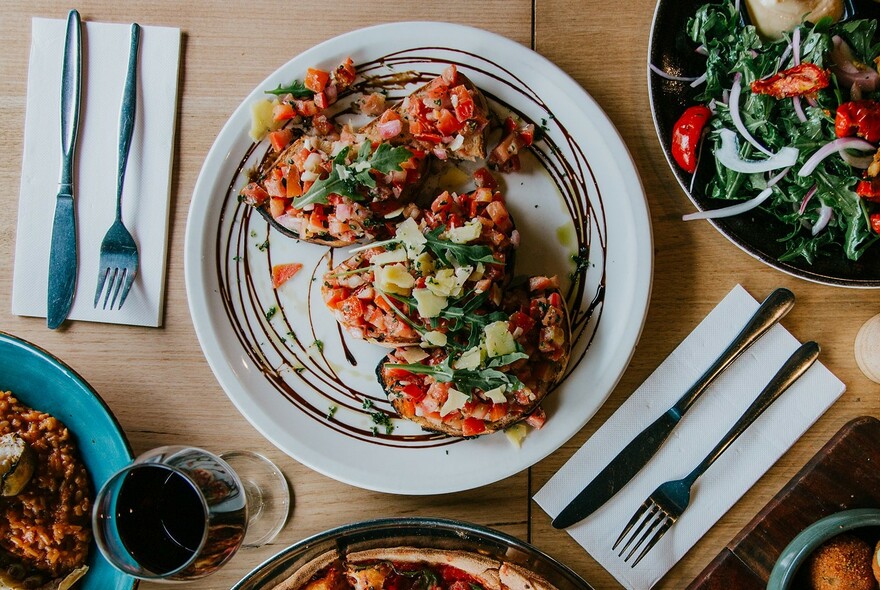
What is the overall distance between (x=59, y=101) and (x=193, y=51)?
0.71 m

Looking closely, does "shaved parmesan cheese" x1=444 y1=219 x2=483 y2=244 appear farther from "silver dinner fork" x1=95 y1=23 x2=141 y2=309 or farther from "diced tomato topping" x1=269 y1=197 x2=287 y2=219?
"silver dinner fork" x1=95 y1=23 x2=141 y2=309

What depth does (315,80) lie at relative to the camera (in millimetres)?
3312

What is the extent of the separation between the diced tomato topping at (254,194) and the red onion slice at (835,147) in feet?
7.94

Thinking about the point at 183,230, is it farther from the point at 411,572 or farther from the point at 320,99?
the point at 411,572

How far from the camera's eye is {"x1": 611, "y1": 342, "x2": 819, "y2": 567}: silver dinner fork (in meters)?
3.26

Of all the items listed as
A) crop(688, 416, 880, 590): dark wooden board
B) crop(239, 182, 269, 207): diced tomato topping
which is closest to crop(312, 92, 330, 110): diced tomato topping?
crop(239, 182, 269, 207): diced tomato topping

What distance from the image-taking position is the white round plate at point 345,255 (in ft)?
10.7

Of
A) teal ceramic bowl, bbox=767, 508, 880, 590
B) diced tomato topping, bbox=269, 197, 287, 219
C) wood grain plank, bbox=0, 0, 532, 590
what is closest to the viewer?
teal ceramic bowl, bbox=767, 508, 880, 590

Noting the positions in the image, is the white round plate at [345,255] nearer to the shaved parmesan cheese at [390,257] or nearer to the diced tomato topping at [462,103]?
the diced tomato topping at [462,103]

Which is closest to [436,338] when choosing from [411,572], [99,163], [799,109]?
[411,572]

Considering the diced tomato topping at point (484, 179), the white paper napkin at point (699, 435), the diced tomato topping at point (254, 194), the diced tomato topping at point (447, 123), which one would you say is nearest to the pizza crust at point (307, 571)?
the white paper napkin at point (699, 435)

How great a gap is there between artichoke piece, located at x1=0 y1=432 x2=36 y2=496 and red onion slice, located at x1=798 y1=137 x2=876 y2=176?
3.57 m

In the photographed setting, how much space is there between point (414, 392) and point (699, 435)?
4.49 feet

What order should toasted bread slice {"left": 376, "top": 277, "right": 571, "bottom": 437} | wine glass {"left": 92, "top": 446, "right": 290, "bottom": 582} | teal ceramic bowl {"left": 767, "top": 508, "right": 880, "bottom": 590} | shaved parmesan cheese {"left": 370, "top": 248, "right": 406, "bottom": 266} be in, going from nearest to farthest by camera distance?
1. wine glass {"left": 92, "top": 446, "right": 290, "bottom": 582}
2. teal ceramic bowl {"left": 767, "top": 508, "right": 880, "bottom": 590}
3. toasted bread slice {"left": 376, "top": 277, "right": 571, "bottom": 437}
4. shaved parmesan cheese {"left": 370, "top": 248, "right": 406, "bottom": 266}
